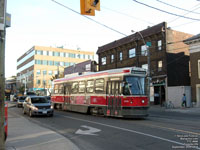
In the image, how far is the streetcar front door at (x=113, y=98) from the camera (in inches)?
557

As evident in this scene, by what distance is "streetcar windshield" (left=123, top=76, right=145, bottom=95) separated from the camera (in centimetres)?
1380

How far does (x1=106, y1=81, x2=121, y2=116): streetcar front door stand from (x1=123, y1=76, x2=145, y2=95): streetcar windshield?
57 cm

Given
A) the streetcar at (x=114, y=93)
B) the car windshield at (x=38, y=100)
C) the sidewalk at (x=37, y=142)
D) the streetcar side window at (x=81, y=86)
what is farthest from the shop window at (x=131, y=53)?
the sidewalk at (x=37, y=142)

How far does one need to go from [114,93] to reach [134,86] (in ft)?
4.62

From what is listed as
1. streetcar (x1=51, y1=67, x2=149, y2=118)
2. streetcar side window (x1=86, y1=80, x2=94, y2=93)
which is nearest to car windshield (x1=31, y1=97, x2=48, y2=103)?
streetcar (x1=51, y1=67, x2=149, y2=118)

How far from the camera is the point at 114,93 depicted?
571 inches

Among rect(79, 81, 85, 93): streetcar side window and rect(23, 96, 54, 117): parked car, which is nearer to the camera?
rect(23, 96, 54, 117): parked car

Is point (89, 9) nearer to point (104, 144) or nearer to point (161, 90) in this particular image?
point (104, 144)

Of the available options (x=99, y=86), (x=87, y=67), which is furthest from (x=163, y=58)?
(x=87, y=67)

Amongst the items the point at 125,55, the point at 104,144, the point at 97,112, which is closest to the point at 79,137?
the point at 104,144

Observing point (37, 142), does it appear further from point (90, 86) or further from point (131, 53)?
point (131, 53)

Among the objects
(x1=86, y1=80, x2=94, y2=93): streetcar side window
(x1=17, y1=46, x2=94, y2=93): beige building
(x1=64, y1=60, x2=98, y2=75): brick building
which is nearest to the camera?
(x1=86, y1=80, x2=94, y2=93): streetcar side window

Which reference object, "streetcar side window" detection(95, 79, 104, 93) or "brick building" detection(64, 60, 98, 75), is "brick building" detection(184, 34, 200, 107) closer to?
"streetcar side window" detection(95, 79, 104, 93)

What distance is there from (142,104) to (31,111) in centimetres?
832
